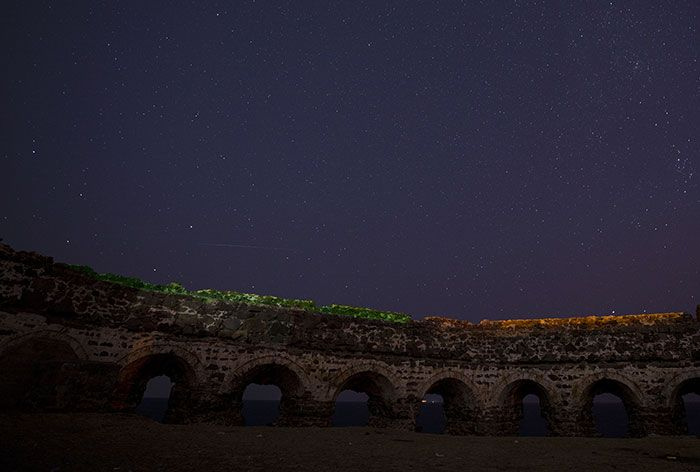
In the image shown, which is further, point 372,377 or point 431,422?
point 431,422

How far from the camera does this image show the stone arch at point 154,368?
31.6ft

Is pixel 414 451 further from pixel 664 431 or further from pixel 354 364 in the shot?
pixel 664 431

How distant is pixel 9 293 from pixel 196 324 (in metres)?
4.20

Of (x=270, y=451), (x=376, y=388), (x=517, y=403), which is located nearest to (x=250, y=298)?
(x=376, y=388)

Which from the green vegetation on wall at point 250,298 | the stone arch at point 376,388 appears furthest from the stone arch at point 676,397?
the green vegetation on wall at point 250,298

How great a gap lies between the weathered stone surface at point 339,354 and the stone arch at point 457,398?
0.14 feet

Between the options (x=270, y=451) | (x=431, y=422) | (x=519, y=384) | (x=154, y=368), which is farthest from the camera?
(x=431, y=422)

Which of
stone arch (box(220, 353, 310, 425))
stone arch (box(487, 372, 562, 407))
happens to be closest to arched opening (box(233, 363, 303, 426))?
stone arch (box(220, 353, 310, 425))

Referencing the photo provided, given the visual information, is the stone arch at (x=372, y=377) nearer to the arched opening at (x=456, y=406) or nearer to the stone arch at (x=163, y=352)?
the arched opening at (x=456, y=406)

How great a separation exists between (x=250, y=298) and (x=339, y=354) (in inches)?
142

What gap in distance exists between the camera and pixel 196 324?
1073cm

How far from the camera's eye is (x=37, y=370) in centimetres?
662

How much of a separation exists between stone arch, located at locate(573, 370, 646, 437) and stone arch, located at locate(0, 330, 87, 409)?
13.6 meters

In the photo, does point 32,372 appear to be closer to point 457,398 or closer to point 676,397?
point 457,398
